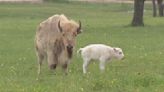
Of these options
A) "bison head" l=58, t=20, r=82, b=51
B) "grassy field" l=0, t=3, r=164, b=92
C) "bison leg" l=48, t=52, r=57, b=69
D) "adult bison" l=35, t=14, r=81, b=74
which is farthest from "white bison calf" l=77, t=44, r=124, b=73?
"bison head" l=58, t=20, r=82, b=51

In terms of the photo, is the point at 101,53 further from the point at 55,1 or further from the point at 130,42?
the point at 55,1

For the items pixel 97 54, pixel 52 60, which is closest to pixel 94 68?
pixel 97 54

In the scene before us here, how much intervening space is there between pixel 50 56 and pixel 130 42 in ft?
40.6

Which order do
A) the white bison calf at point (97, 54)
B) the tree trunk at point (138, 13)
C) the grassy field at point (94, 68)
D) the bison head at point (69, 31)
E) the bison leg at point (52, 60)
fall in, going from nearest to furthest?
the grassy field at point (94, 68) < the bison head at point (69, 31) < the bison leg at point (52, 60) < the white bison calf at point (97, 54) < the tree trunk at point (138, 13)

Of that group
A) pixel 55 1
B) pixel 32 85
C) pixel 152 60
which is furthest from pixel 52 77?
pixel 55 1

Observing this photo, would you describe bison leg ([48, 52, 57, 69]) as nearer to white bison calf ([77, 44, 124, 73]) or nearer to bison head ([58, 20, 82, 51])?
bison head ([58, 20, 82, 51])

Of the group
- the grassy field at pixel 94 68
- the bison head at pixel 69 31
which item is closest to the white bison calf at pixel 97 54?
the grassy field at pixel 94 68

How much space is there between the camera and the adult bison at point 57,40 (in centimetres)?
1234

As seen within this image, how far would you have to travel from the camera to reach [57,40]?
1287 cm

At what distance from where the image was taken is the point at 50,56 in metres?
13.1

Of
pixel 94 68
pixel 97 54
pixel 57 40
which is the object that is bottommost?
pixel 94 68

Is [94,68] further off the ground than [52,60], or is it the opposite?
[52,60]

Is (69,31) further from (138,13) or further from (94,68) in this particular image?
(138,13)

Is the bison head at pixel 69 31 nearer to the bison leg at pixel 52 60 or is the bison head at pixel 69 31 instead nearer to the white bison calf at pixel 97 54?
the bison leg at pixel 52 60
